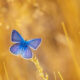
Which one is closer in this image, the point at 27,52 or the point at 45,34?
the point at 27,52

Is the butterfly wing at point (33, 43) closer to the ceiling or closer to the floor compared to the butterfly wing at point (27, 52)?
closer to the ceiling

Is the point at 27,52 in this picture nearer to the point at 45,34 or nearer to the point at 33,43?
the point at 33,43

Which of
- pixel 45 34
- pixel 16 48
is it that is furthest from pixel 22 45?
pixel 45 34

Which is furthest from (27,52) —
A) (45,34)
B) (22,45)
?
(45,34)

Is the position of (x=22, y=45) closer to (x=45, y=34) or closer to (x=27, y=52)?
(x=27, y=52)

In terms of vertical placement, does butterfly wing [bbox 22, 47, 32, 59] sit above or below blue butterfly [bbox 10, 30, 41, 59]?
below

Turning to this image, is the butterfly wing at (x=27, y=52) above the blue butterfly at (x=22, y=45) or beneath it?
beneath

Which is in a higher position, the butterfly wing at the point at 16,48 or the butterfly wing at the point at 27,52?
the butterfly wing at the point at 16,48

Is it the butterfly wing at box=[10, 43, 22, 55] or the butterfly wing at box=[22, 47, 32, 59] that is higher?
the butterfly wing at box=[10, 43, 22, 55]

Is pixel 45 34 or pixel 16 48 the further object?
pixel 45 34
